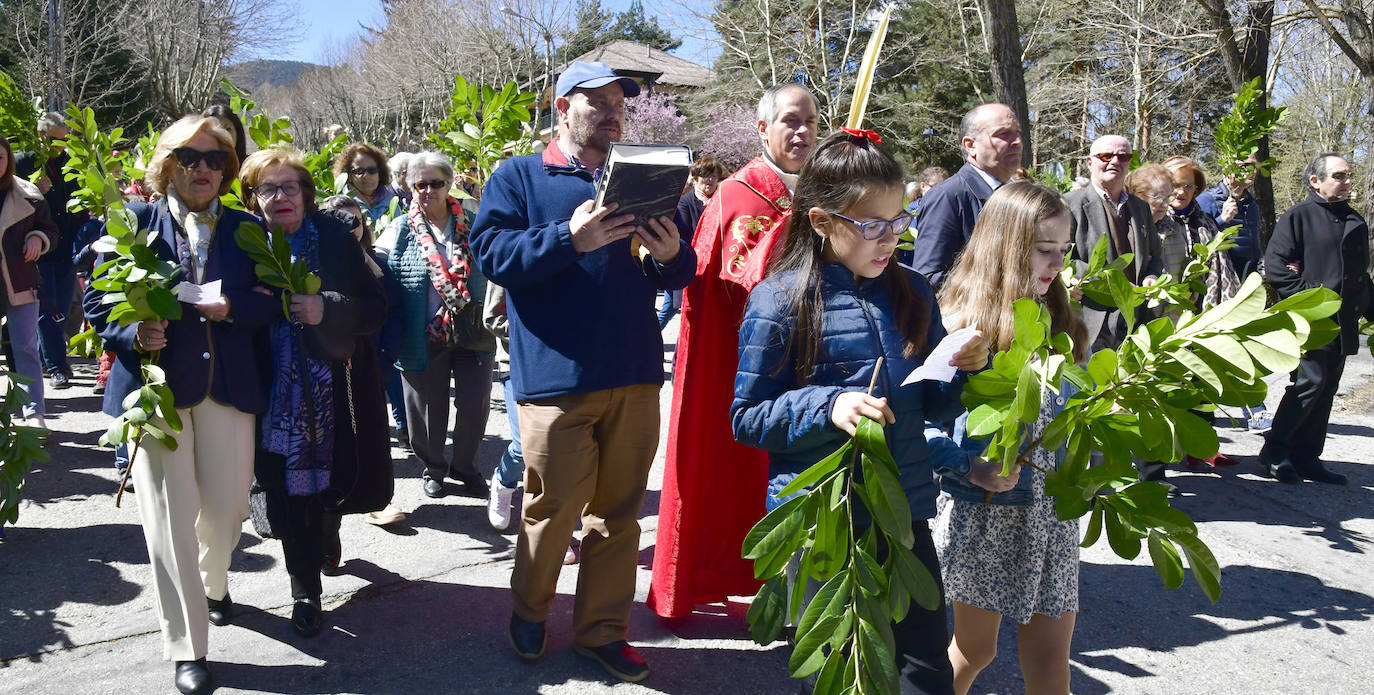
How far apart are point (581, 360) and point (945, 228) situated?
1.74 metres

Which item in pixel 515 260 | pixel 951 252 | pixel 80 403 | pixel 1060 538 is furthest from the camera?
pixel 80 403

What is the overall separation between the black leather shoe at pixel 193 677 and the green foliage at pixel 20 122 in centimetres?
480

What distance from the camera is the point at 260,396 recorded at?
3.32m

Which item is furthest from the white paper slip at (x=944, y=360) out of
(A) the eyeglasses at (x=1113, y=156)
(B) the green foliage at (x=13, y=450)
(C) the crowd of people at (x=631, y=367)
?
(A) the eyeglasses at (x=1113, y=156)

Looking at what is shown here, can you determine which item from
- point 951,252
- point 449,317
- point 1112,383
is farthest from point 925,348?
point 449,317

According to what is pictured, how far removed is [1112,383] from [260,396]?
2770 mm

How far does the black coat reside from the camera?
346cm

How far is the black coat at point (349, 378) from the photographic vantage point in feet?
11.3

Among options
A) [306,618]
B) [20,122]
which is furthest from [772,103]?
[20,122]

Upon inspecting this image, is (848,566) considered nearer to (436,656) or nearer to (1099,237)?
(436,656)

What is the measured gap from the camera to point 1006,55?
7457 mm

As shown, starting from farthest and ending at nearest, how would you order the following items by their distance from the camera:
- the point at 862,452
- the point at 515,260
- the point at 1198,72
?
the point at 1198,72, the point at 515,260, the point at 862,452

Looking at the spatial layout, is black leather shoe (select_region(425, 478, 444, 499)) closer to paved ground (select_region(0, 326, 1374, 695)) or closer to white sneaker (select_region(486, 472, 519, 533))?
paved ground (select_region(0, 326, 1374, 695))

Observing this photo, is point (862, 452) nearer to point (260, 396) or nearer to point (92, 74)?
point (260, 396)
